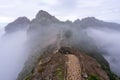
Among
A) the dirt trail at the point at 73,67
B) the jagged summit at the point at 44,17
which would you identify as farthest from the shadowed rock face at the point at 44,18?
the dirt trail at the point at 73,67

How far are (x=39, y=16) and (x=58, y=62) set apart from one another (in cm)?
10887

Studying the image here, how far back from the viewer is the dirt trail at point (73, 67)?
2348 inches

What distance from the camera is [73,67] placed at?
66.6 meters

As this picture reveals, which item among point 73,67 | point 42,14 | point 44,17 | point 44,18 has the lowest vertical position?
point 73,67

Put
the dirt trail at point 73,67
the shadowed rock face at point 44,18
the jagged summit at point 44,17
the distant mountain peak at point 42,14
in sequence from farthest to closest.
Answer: the distant mountain peak at point 42,14 → the jagged summit at point 44,17 → the shadowed rock face at point 44,18 → the dirt trail at point 73,67

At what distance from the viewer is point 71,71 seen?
6338cm

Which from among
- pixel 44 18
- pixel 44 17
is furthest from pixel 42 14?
pixel 44 18

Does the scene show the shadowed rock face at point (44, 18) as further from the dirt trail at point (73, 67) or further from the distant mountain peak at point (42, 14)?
the dirt trail at point (73, 67)

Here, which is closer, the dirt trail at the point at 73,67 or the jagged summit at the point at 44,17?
the dirt trail at the point at 73,67

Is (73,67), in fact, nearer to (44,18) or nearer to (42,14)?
(44,18)

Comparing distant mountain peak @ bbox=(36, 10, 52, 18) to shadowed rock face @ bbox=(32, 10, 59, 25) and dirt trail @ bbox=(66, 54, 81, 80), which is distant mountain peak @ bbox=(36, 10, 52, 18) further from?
dirt trail @ bbox=(66, 54, 81, 80)

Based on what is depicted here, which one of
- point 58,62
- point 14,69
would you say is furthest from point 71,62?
point 14,69

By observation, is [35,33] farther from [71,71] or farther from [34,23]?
[71,71]

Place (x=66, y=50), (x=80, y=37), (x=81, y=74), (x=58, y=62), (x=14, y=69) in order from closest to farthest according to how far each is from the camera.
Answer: (x=81, y=74)
(x=58, y=62)
(x=66, y=50)
(x=80, y=37)
(x=14, y=69)
